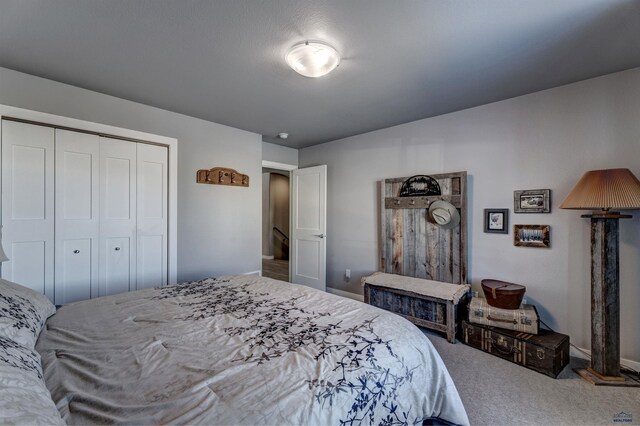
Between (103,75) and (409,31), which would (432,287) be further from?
(103,75)

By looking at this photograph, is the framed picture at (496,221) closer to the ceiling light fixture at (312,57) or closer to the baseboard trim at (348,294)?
the baseboard trim at (348,294)

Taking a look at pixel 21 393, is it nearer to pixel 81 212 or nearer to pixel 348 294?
pixel 81 212

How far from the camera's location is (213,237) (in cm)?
368

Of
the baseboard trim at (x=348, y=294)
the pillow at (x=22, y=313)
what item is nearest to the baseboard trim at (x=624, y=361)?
the baseboard trim at (x=348, y=294)

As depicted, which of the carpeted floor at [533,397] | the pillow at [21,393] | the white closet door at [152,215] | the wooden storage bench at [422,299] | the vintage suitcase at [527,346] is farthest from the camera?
the white closet door at [152,215]

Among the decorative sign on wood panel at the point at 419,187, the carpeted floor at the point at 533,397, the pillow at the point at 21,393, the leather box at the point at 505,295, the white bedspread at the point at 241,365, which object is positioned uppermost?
the decorative sign on wood panel at the point at 419,187

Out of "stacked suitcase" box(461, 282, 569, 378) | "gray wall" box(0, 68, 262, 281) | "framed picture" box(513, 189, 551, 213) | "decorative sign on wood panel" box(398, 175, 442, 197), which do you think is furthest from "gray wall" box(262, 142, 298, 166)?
"stacked suitcase" box(461, 282, 569, 378)

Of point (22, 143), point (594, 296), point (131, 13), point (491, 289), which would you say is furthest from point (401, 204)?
point (22, 143)

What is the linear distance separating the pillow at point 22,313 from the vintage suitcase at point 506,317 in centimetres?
306

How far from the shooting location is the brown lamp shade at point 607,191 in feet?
6.63

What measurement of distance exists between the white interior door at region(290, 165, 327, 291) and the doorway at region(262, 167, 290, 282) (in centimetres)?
324

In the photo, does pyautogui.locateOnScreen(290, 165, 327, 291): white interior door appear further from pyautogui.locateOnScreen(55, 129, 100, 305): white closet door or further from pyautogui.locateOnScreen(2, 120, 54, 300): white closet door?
pyautogui.locateOnScreen(2, 120, 54, 300): white closet door

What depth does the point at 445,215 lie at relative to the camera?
10.5 ft

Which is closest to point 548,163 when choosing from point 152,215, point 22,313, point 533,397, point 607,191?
point 607,191
